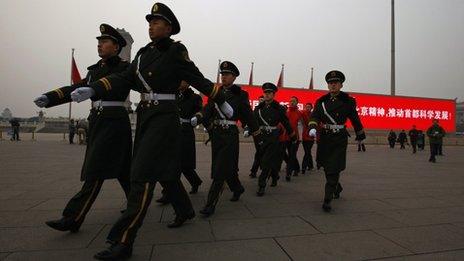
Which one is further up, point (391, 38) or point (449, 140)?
point (391, 38)

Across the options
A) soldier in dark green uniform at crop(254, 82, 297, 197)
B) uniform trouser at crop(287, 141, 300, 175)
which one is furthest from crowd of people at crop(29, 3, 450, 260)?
uniform trouser at crop(287, 141, 300, 175)

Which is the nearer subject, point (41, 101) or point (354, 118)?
point (41, 101)

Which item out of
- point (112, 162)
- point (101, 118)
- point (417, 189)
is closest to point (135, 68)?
point (101, 118)

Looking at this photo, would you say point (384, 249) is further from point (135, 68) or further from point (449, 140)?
point (449, 140)

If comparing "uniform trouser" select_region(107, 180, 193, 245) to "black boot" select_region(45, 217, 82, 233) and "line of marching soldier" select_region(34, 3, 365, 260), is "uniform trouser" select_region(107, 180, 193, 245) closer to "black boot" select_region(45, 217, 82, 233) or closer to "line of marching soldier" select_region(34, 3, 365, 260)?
"line of marching soldier" select_region(34, 3, 365, 260)

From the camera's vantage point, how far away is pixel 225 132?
4.66 meters

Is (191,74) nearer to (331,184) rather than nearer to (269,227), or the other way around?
(269,227)

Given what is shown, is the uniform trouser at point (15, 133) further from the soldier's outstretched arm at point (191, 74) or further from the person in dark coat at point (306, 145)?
the soldier's outstretched arm at point (191, 74)

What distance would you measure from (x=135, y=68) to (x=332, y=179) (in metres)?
3.01

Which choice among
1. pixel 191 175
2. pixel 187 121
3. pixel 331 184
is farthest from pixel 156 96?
pixel 331 184

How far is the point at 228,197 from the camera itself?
5.52 metres

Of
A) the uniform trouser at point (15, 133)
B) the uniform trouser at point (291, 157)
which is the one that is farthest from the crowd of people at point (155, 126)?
the uniform trouser at point (15, 133)

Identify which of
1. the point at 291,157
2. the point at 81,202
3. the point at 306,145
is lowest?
the point at 81,202

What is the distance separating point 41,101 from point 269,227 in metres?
2.60
